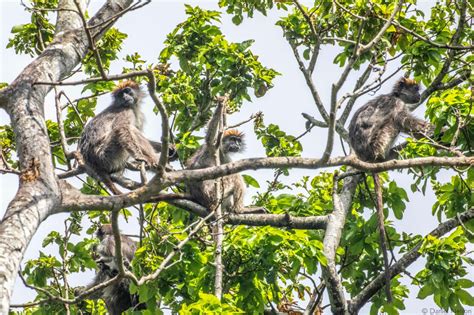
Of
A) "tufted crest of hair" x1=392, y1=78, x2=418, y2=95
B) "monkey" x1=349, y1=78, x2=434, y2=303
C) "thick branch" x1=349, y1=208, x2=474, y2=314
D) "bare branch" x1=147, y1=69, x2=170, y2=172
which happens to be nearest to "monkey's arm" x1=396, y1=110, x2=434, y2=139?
"monkey" x1=349, y1=78, x2=434, y2=303

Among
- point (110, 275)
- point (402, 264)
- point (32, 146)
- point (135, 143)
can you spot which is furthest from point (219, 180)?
point (32, 146)

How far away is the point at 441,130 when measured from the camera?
20.2 ft

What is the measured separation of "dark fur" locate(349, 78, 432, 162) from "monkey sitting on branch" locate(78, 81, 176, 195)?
222cm

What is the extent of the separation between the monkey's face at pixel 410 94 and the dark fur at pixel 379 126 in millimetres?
271

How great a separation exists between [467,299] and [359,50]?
267 centimetres

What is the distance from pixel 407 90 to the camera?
8734 millimetres

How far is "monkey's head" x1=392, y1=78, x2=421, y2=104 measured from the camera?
866 cm

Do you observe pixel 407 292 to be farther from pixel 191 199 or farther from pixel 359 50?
pixel 359 50

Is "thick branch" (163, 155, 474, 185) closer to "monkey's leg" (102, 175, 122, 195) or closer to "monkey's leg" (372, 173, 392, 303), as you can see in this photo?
"monkey's leg" (372, 173, 392, 303)

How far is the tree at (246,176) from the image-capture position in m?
3.75

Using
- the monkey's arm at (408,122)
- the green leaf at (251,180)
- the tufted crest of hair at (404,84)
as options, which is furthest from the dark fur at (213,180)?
the tufted crest of hair at (404,84)

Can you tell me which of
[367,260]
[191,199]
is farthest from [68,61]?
[367,260]

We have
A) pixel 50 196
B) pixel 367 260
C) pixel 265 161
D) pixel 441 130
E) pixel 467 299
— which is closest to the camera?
pixel 50 196

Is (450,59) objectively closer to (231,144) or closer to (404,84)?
(404,84)
